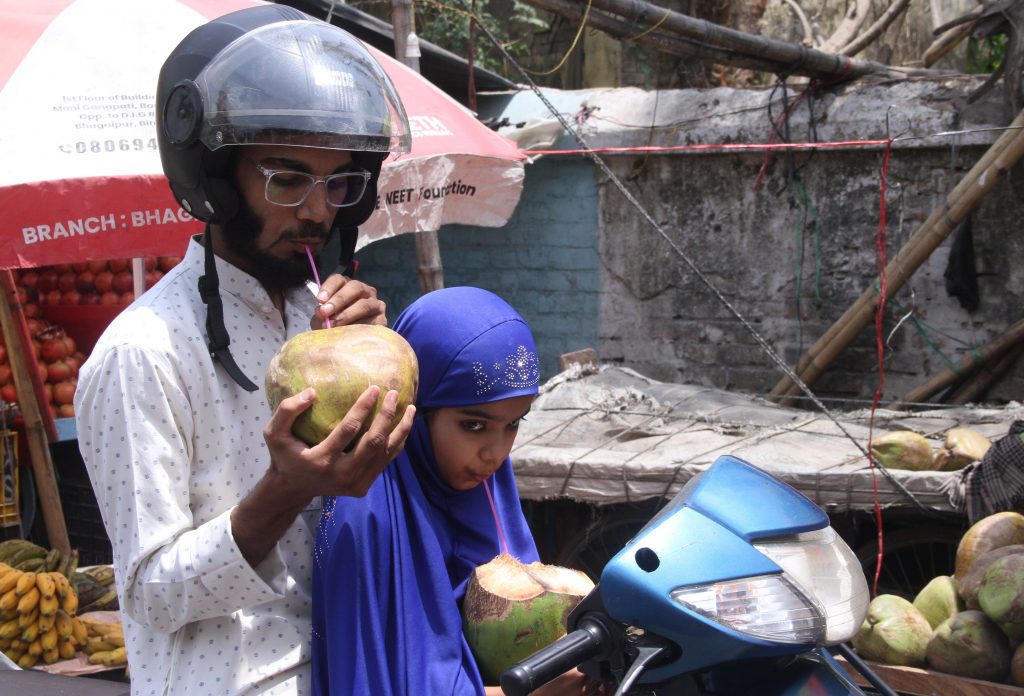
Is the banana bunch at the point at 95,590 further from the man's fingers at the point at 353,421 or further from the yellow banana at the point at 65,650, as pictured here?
the man's fingers at the point at 353,421

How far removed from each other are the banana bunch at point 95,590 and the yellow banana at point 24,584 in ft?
0.96

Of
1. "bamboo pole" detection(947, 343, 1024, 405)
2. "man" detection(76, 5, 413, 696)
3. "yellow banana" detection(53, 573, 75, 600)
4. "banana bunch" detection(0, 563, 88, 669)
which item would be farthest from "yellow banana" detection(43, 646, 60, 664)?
"bamboo pole" detection(947, 343, 1024, 405)

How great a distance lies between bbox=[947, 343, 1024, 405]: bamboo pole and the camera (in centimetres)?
604

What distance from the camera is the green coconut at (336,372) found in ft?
4.23

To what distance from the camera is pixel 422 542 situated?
1.58 m

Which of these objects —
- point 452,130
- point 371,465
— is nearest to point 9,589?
point 452,130

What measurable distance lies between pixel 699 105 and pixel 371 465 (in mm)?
6287

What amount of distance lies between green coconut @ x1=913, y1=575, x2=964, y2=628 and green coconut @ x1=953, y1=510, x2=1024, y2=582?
73 mm

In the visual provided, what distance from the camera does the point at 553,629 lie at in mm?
1539

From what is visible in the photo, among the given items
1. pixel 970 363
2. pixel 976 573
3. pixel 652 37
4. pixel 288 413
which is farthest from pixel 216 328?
pixel 970 363

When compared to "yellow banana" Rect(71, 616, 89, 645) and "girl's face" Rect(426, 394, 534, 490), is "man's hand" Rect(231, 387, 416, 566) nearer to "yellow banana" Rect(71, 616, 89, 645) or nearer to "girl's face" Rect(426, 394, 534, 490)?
"girl's face" Rect(426, 394, 534, 490)

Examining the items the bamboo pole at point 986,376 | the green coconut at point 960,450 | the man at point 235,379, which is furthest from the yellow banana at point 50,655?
the bamboo pole at point 986,376

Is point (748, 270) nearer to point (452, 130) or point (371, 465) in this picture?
point (452, 130)

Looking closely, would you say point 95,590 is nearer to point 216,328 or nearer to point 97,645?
point 97,645
